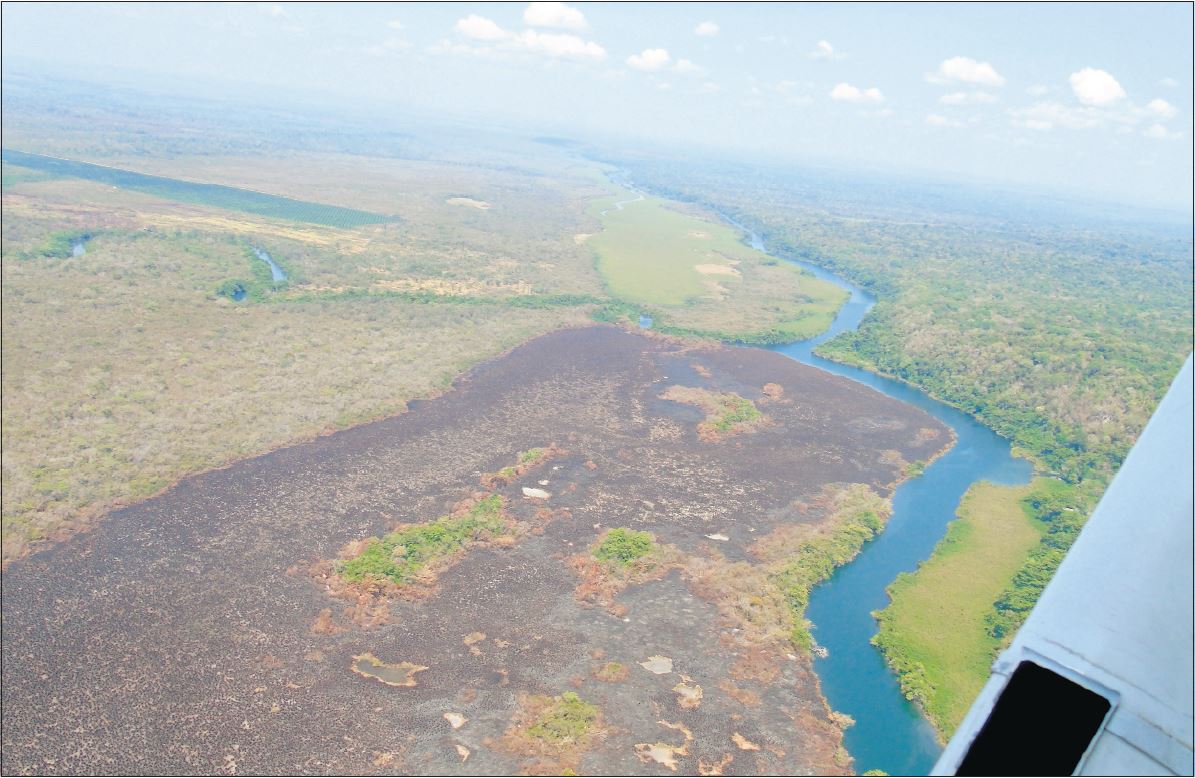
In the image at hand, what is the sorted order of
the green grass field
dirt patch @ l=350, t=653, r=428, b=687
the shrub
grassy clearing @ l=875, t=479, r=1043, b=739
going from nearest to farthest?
the shrub → dirt patch @ l=350, t=653, r=428, b=687 → grassy clearing @ l=875, t=479, r=1043, b=739 → the green grass field

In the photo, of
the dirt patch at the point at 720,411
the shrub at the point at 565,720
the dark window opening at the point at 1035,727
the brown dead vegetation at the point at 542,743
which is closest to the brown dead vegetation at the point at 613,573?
the shrub at the point at 565,720

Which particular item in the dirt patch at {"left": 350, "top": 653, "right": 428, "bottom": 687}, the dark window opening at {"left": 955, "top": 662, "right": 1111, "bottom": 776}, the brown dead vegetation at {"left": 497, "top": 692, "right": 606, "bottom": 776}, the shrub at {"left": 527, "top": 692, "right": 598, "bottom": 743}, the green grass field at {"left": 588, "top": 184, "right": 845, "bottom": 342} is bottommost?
the dirt patch at {"left": 350, "top": 653, "right": 428, "bottom": 687}

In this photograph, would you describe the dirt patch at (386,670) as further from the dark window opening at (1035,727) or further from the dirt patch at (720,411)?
the dark window opening at (1035,727)

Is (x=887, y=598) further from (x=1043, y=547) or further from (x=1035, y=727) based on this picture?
(x=1035, y=727)

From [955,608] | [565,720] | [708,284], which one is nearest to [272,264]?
[708,284]

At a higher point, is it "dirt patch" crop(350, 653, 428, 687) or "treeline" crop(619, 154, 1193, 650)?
"treeline" crop(619, 154, 1193, 650)

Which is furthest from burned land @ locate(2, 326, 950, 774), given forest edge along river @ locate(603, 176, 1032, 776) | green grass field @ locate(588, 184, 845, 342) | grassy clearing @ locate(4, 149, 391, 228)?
grassy clearing @ locate(4, 149, 391, 228)

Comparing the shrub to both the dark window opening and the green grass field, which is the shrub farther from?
the green grass field
